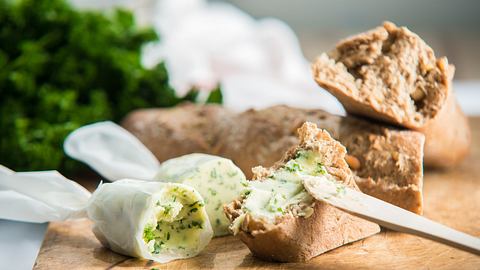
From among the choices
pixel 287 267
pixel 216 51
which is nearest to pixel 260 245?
pixel 287 267

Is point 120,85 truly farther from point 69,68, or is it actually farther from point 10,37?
point 10,37

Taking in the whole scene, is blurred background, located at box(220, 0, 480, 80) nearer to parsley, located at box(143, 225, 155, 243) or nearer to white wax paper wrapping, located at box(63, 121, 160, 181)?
white wax paper wrapping, located at box(63, 121, 160, 181)

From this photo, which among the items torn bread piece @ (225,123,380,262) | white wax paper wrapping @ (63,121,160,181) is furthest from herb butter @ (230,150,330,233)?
white wax paper wrapping @ (63,121,160,181)

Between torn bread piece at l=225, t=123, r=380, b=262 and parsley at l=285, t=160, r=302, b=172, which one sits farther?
parsley at l=285, t=160, r=302, b=172

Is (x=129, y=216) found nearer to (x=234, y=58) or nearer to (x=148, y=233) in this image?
(x=148, y=233)

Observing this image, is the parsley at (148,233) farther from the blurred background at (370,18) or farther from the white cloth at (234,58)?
the blurred background at (370,18)
